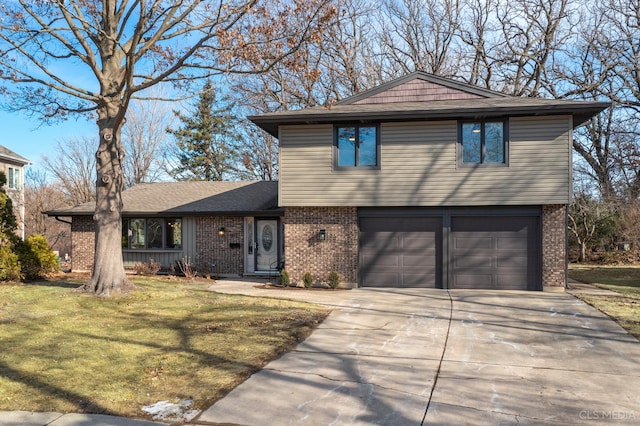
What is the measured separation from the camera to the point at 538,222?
1262 cm

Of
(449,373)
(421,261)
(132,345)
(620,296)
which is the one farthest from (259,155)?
(449,373)

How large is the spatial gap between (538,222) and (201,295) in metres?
9.38

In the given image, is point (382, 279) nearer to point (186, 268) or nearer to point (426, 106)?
point (426, 106)

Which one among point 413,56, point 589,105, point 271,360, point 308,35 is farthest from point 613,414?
point 413,56

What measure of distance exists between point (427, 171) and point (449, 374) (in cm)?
822

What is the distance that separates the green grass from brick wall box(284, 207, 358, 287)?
9.63 ft

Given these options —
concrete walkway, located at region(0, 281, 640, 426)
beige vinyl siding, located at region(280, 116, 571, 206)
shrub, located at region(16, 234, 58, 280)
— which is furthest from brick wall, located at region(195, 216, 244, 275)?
concrete walkway, located at region(0, 281, 640, 426)

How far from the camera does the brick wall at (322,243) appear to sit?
13.4 meters

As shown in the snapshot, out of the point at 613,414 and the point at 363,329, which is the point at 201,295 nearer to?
the point at 363,329

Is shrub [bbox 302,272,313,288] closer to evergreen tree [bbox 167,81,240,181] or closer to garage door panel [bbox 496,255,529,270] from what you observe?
garage door panel [bbox 496,255,529,270]

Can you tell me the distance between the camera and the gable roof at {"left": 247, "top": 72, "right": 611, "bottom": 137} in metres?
11.9

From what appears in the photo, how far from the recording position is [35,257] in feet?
45.6

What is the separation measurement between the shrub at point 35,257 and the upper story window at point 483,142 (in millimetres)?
13120

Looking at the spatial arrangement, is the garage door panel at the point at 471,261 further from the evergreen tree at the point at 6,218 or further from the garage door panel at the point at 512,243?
the evergreen tree at the point at 6,218
